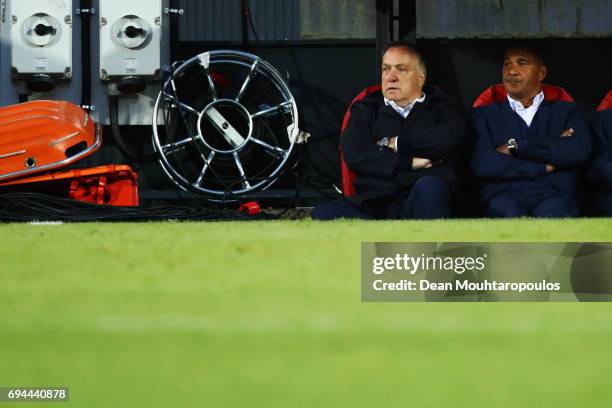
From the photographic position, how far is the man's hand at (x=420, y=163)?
447 cm

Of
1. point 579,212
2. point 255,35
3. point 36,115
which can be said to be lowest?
point 579,212

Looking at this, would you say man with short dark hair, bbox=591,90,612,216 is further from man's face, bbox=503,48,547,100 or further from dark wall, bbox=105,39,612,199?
dark wall, bbox=105,39,612,199

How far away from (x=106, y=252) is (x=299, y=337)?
1039mm

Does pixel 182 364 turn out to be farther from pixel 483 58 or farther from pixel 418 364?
pixel 483 58

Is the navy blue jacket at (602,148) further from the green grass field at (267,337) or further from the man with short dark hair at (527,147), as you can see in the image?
the green grass field at (267,337)

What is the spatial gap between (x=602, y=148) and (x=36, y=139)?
255 cm

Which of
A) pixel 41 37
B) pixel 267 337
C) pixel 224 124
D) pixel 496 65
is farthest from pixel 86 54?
pixel 267 337

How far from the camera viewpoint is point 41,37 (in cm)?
604

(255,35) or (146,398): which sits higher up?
(255,35)

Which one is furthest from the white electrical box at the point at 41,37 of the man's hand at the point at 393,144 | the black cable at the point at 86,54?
the man's hand at the point at 393,144

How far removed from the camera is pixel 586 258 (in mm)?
2539

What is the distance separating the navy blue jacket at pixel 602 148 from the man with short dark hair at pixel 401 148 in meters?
0.62

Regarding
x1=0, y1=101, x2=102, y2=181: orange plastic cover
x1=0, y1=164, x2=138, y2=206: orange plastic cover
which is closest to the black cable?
→ x1=0, y1=101, x2=102, y2=181: orange plastic cover

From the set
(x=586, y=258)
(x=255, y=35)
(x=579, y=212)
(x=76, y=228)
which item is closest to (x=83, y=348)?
(x=586, y=258)
